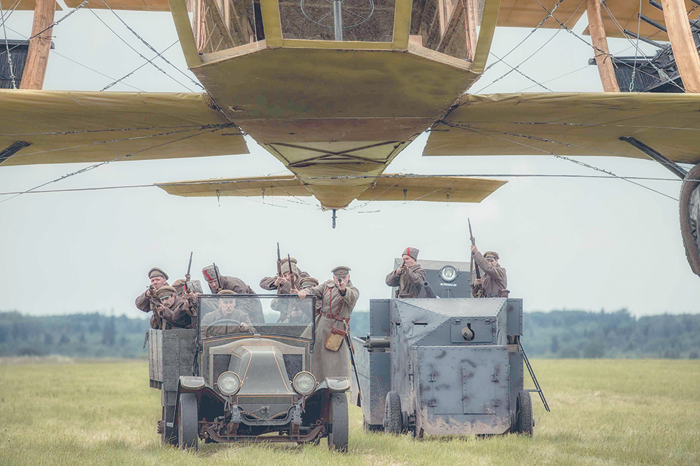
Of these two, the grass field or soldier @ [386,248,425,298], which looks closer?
the grass field

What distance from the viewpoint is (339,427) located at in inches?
287

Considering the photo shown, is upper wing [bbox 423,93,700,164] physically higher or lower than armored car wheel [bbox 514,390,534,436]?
higher

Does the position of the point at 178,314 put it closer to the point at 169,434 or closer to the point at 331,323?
the point at 169,434

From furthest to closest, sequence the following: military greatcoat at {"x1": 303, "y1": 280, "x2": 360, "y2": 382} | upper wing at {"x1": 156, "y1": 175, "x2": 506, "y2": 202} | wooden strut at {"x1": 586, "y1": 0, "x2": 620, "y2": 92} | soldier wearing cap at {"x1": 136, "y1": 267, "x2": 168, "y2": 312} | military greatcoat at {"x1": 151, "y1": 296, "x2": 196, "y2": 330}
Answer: upper wing at {"x1": 156, "y1": 175, "x2": 506, "y2": 202} → wooden strut at {"x1": 586, "y1": 0, "x2": 620, "y2": 92} → military greatcoat at {"x1": 303, "y1": 280, "x2": 360, "y2": 382} → soldier wearing cap at {"x1": 136, "y1": 267, "x2": 168, "y2": 312} → military greatcoat at {"x1": 151, "y1": 296, "x2": 196, "y2": 330}

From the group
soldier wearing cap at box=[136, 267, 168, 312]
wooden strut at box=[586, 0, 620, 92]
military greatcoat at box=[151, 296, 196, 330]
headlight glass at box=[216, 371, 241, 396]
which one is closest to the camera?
headlight glass at box=[216, 371, 241, 396]

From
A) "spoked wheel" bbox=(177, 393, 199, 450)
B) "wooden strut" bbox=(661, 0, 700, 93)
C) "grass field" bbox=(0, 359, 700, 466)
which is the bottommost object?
"grass field" bbox=(0, 359, 700, 466)

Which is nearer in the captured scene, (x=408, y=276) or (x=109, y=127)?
(x=109, y=127)

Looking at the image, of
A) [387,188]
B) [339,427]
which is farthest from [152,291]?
[387,188]

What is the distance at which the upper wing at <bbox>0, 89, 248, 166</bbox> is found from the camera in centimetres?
841

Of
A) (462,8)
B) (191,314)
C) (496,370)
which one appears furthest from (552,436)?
(462,8)

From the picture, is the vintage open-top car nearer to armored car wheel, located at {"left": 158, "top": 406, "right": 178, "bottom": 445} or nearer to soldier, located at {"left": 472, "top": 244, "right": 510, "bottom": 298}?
armored car wheel, located at {"left": 158, "top": 406, "right": 178, "bottom": 445}

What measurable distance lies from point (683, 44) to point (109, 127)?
798 centimetres

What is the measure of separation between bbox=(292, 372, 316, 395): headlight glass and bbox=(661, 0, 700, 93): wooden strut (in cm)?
693

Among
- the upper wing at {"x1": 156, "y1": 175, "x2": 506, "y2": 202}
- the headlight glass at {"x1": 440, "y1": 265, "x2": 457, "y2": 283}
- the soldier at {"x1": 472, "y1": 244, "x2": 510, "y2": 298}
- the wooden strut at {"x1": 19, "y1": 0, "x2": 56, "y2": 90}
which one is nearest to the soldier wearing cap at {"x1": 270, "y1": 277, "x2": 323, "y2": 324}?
the soldier at {"x1": 472, "y1": 244, "x2": 510, "y2": 298}
